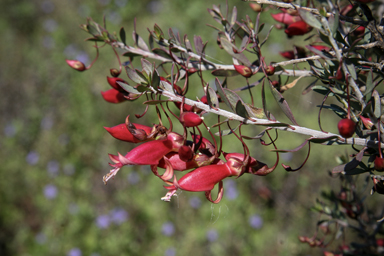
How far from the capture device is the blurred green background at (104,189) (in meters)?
2.40

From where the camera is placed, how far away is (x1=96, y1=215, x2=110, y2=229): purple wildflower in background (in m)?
2.39

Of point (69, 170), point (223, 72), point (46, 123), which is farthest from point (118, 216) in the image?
point (223, 72)

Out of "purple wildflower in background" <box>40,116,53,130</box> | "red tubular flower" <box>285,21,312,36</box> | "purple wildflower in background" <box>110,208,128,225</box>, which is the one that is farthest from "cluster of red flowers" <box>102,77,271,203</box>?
"purple wildflower in background" <box>40,116,53,130</box>

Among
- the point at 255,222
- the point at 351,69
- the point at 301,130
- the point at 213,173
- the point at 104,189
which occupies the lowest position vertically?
the point at 104,189

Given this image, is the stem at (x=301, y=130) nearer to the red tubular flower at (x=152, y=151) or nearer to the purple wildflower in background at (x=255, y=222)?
the red tubular flower at (x=152, y=151)

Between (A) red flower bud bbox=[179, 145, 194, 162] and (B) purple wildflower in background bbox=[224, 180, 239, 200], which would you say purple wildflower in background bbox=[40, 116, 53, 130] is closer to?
(B) purple wildflower in background bbox=[224, 180, 239, 200]

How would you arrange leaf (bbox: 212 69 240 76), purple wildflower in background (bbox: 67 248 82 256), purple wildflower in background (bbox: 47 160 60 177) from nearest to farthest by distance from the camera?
leaf (bbox: 212 69 240 76), purple wildflower in background (bbox: 67 248 82 256), purple wildflower in background (bbox: 47 160 60 177)

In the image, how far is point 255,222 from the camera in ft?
7.86

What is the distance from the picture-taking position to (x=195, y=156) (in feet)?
2.33

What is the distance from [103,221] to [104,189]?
46 centimetres

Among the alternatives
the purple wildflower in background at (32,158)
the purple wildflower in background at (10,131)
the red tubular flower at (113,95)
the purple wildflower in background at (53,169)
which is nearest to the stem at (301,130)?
the red tubular flower at (113,95)

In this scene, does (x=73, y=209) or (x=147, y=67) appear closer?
(x=147, y=67)

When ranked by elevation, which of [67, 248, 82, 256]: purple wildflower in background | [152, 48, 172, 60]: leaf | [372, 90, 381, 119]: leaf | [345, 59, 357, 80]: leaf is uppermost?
[345, 59, 357, 80]: leaf

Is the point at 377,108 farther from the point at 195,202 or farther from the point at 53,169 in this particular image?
the point at 53,169
